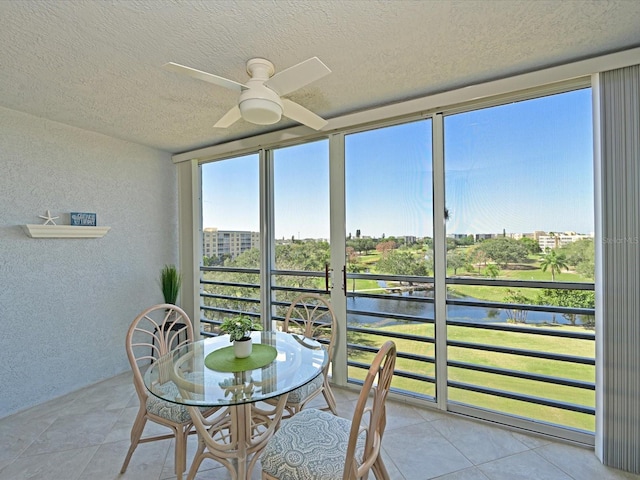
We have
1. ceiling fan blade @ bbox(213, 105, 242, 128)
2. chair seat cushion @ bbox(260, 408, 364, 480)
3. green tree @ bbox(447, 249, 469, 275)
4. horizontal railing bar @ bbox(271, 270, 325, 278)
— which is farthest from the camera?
horizontal railing bar @ bbox(271, 270, 325, 278)

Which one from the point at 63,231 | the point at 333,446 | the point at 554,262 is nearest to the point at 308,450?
the point at 333,446

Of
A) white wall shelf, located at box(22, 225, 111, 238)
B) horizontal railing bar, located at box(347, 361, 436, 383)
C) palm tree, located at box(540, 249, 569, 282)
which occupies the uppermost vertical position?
white wall shelf, located at box(22, 225, 111, 238)

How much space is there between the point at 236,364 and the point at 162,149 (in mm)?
3069

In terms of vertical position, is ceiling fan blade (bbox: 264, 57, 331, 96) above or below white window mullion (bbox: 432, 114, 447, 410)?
above

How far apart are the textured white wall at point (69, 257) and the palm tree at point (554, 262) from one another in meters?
3.86

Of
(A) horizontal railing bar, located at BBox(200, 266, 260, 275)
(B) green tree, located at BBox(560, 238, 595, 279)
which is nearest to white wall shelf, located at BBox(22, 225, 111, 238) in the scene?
(A) horizontal railing bar, located at BBox(200, 266, 260, 275)

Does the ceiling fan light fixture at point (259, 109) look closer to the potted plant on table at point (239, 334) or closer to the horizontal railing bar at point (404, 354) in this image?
the potted plant on table at point (239, 334)

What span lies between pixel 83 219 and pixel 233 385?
2552 mm

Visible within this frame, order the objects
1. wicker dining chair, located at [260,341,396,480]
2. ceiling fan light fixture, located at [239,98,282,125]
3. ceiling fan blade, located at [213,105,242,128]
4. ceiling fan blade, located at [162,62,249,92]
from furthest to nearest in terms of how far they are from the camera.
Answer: ceiling fan blade, located at [213,105,242,128]
ceiling fan light fixture, located at [239,98,282,125]
ceiling fan blade, located at [162,62,249,92]
wicker dining chair, located at [260,341,396,480]

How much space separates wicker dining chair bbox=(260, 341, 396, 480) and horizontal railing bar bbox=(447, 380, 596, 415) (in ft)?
4.26

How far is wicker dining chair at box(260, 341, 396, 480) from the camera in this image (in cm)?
117

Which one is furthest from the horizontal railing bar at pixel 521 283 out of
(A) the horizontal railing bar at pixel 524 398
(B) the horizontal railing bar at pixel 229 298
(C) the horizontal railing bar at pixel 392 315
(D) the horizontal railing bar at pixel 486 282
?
(B) the horizontal railing bar at pixel 229 298

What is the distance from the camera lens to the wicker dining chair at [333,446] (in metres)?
1.17

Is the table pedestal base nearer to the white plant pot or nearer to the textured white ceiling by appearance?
the white plant pot
